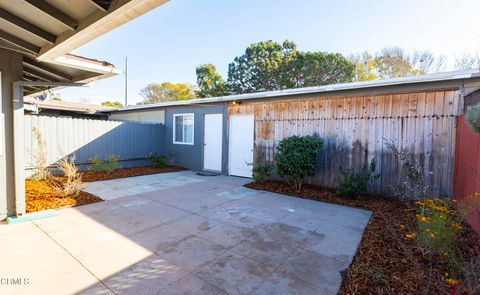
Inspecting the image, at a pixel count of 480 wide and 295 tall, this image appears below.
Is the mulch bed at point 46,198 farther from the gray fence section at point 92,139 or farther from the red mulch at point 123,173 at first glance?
the gray fence section at point 92,139

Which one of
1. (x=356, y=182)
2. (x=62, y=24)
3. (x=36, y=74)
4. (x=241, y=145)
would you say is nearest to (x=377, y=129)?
(x=356, y=182)

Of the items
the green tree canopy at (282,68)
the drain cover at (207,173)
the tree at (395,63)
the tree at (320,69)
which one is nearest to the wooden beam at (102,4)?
the drain cover at (207,173)

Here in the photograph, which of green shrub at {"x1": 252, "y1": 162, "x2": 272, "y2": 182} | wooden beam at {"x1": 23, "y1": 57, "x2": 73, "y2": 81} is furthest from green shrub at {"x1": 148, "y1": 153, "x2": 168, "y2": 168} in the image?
wooden beam at {"x1": 23, "y1": 57, "x2": 73, "y2": 81}

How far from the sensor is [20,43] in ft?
9.81

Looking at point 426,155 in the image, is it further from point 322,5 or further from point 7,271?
point 7,271

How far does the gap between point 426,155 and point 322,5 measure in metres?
5.47

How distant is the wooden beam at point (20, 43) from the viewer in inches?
115

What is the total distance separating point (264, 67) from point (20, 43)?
15795 mm

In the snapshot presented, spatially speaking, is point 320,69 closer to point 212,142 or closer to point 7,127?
point 212,142

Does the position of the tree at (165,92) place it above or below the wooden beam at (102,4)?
above

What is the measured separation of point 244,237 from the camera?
306 centimetres

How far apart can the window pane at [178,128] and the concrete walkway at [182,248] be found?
4773mm

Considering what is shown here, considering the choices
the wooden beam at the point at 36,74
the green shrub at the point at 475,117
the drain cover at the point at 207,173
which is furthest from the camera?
the drain cover at the point at 207,173

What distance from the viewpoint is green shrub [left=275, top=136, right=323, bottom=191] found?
209 inches
